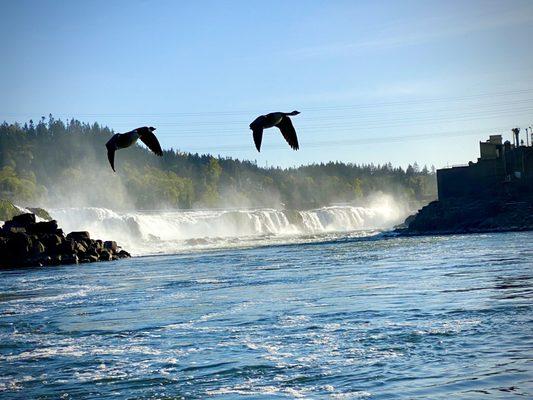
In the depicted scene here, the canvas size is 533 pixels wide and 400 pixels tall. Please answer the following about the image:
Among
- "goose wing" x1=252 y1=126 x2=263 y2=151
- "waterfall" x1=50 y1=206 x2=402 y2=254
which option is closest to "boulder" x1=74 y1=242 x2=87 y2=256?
"waterfall" x1=50 y1=206 x2=402 y2=254

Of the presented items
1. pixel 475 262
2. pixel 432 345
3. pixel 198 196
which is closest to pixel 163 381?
pixel 432 345

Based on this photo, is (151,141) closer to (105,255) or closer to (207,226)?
(105,255)

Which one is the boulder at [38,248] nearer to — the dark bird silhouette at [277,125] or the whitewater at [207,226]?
the whitewater at [207,226]

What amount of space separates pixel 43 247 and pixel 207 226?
4484 cm

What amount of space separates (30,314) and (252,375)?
12.0 meters

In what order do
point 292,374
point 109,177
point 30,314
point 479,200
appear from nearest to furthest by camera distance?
1. point 292,374
2. point 30,314
3. point 479,200
4. point 109,177

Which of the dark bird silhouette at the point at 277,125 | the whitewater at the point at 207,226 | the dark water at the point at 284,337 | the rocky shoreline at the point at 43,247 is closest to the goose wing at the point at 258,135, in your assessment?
the dark bird silhouette at the point at 277,125

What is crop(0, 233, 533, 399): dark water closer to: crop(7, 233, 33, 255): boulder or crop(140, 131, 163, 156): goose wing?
crop(140, 131, 163, 156): goose wing

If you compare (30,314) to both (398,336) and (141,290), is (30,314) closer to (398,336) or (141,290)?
(141,290)

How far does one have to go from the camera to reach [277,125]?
10359 millimetres

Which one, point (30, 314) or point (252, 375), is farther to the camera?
point (30, 314)

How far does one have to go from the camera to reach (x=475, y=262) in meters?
33.3

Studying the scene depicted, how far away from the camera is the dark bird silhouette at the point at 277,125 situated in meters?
9.55

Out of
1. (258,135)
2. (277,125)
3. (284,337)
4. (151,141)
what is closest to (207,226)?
(284,337)
